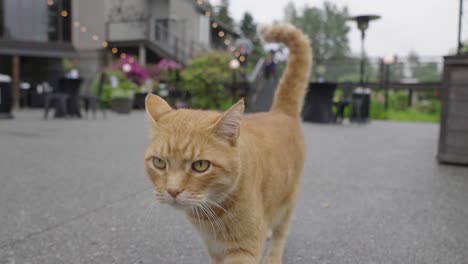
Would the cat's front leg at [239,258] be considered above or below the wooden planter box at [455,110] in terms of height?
below

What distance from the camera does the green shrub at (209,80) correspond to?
612 inches

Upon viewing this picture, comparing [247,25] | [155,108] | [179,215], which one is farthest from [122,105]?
[247,25]

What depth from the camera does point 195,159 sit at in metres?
1.51

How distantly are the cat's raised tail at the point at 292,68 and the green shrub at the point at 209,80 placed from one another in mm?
12692

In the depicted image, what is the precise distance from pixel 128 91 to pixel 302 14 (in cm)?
4101

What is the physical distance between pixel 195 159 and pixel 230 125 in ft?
0.69

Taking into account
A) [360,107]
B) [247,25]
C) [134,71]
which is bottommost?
[360,107]

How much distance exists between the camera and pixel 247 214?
1604 millimetres

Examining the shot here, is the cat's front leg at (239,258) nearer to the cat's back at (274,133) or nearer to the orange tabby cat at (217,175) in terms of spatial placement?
the orange tabby cat at (217,175)

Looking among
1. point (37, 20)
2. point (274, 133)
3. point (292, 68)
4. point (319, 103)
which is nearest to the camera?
point (274, 133)

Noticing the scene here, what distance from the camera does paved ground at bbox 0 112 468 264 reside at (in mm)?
2160

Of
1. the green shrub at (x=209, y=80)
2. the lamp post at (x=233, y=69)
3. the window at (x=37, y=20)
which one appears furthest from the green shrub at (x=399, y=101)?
the window at (x=37, y=20)

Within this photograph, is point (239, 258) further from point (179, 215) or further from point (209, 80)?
point (209, 80)

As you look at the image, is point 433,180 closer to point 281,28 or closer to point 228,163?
point 281,28
